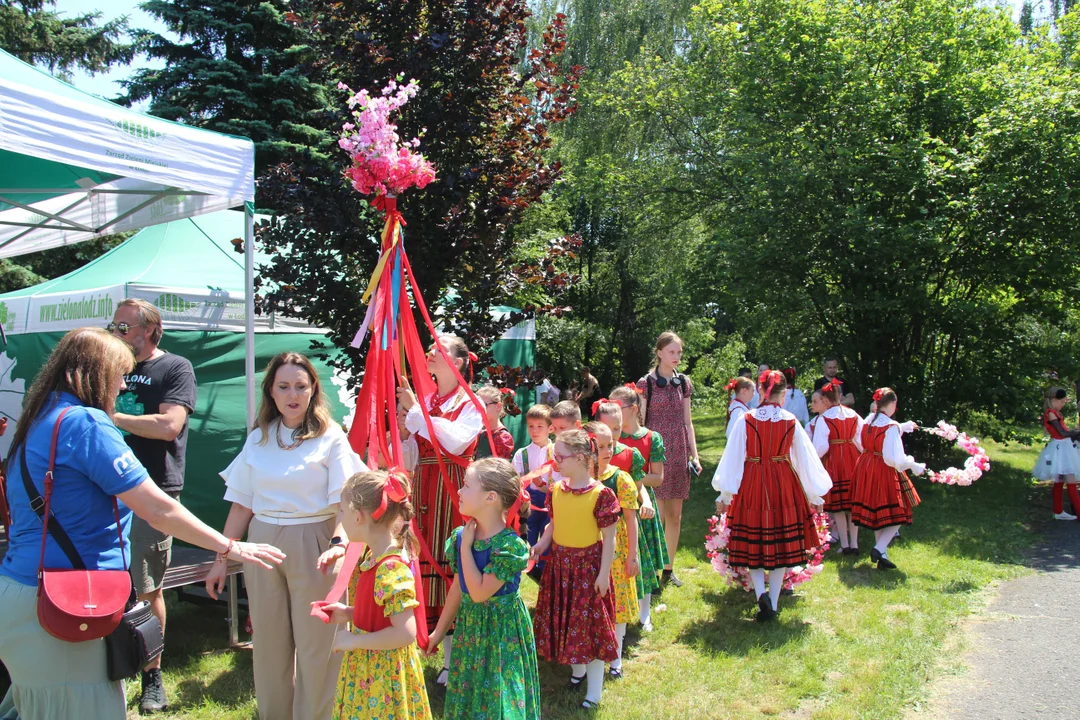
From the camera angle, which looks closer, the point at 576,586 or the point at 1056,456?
the point at 576,586

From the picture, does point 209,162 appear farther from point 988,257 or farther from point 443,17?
point 988,257

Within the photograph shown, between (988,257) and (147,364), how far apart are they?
34.4 feet

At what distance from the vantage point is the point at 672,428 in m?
6.32

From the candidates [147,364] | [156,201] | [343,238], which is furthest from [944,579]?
[156,201]

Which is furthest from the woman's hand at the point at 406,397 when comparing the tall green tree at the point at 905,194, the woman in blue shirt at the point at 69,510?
the tall green tree at the point at 905,194

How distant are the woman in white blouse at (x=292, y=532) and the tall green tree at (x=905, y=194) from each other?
8.64 meters

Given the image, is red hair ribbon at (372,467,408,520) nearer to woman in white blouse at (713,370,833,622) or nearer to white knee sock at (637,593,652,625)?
white knee sock at (637,593,652,625)

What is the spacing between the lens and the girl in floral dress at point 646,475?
5.43 metres

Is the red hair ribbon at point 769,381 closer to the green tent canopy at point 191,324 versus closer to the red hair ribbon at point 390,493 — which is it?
the red hair ribbon at point 390,493

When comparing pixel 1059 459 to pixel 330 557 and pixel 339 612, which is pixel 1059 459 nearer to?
pixel 330 557

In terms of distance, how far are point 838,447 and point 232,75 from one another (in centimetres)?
1321

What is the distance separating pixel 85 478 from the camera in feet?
8.31

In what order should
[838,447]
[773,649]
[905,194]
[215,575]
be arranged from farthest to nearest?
[905,194] < [838,447] < [773,649] < [215,575]

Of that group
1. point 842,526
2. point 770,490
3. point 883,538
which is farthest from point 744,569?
point 842,526
